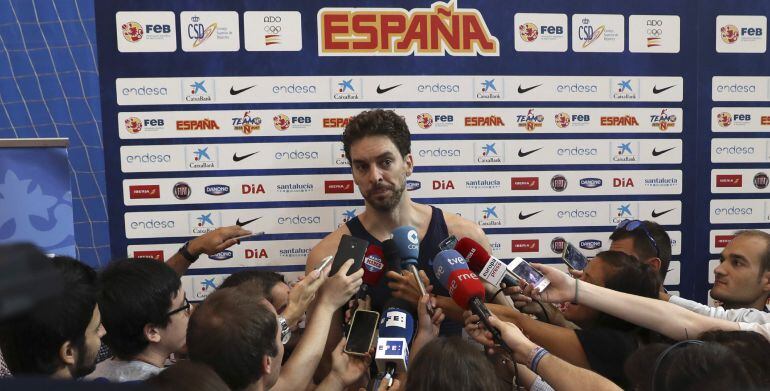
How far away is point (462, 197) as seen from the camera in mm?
3244

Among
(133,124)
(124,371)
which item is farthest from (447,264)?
(133,124)

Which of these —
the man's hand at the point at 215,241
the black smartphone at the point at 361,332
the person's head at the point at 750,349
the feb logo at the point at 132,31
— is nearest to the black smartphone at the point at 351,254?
the black smartphone at the point at 361,332

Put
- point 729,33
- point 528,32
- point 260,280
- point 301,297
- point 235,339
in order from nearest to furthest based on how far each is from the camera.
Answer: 1. point 235,339
2. point 301,297
3. point 260,280
4. point 528,32
5. point 729,33

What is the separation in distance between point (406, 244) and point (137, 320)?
3.07 feet

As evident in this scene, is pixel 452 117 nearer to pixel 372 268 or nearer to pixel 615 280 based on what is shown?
pixel 372 268

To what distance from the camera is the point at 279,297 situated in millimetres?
2445

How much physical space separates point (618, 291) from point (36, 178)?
2328 mm

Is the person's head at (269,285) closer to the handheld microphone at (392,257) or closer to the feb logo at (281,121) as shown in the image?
the handheld microphone at (392,257)

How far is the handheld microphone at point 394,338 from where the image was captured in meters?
1.93

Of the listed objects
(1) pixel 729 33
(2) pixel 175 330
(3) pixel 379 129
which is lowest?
(2) pixel 175 330

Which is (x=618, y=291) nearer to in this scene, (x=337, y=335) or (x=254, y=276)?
(x=337, y=335)

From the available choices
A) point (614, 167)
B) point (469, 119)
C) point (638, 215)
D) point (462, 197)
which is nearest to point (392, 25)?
point (469, 119)

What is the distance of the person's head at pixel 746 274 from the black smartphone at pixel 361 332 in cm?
152

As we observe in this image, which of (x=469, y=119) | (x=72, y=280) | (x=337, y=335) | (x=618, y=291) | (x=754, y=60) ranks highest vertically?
(x=754, y=60)
